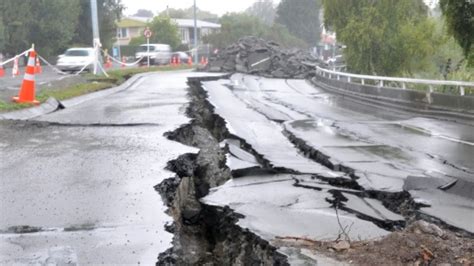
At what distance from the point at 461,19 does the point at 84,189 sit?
23.6 feet

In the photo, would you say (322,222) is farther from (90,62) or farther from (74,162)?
(90,62)

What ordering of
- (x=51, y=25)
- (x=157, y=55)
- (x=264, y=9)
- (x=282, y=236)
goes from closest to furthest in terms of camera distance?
(x=282, y=236) → (x=51, y=25) → (x=157, y=55) → (x=264, y=9)

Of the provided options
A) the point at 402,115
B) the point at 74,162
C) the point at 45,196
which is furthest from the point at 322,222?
the point at 402,115

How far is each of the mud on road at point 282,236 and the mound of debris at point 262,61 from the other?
101 feet

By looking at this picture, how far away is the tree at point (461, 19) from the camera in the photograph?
10109 mm

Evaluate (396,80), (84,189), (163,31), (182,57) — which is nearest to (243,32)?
(163,31)

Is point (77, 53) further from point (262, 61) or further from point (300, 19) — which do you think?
point (300, 19)

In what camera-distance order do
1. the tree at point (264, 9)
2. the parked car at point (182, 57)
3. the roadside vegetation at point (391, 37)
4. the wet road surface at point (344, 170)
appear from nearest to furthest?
the wet road surface at point (344, 170)
the roadside vegetation at point (391, 37)
the parked car at point (182, 57)
the tree at point (264, 9)

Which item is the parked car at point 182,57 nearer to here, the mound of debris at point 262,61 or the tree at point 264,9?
the mound of debris at point 262,61

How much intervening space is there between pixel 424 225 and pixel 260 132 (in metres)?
7.38

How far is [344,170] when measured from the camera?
8.36 meters

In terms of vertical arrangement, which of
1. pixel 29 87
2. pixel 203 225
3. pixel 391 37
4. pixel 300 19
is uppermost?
pixel 300 19

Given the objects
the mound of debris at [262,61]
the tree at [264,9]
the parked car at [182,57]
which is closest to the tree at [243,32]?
the parked car at [182,57]

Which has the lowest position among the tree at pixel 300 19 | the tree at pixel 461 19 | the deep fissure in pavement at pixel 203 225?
the deep fissure in pavement at pixel 203 225
